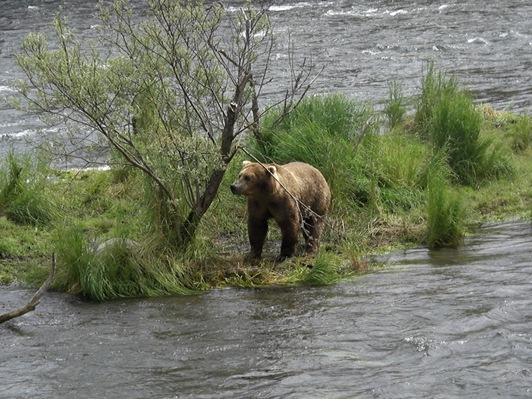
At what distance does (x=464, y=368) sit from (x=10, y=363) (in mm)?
3081

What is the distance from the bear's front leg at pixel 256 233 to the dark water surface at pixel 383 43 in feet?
22.2

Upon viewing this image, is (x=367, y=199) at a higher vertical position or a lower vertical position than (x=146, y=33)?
lower

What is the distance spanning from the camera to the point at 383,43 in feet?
73.2

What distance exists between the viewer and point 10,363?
6742 millimetres

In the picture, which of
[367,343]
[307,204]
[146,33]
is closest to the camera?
[367,343]

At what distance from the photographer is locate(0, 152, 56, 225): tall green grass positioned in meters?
10.2

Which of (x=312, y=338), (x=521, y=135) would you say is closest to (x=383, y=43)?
(x=521, y=135)

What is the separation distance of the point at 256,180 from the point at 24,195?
2.96 meters

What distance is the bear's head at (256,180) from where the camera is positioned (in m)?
8.70

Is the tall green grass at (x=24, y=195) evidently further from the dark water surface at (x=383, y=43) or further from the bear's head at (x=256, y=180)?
the dark water surface at (x=383, y=43)

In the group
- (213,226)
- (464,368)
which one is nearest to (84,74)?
(213,226)

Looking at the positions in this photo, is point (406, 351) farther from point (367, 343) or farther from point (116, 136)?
point (116, 136)

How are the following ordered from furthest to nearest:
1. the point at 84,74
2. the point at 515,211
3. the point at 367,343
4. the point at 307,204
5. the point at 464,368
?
1. the point at 515,211
2. the point at 307,204
3. the point at 84,74
4. the point at 367,343
5. the point at 464,368

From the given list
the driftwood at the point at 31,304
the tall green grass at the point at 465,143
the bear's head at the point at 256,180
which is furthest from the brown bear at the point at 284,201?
the tall green grass at the point at 465,143
